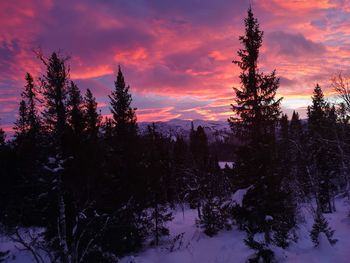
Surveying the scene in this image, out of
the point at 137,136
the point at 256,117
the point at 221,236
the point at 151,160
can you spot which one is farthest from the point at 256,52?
the point at 221,236

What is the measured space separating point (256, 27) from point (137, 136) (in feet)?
43.6

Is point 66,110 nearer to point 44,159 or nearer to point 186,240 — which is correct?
point 44,159

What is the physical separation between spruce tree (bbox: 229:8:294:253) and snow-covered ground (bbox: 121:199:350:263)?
2858 mm

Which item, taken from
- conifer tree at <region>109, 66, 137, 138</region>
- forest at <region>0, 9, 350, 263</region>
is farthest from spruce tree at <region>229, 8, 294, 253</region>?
conifer tree at <region>109, 66, 137, 138</region>

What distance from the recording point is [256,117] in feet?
74.5

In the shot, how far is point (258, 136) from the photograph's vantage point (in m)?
22.8

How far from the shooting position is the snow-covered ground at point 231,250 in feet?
56.9

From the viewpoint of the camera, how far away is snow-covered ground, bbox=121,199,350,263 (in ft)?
56.9

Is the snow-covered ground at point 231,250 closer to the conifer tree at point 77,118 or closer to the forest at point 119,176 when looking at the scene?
the forest at point 119,176

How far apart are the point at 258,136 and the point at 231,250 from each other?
915cm

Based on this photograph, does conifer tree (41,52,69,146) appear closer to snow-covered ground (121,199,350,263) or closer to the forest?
the forest

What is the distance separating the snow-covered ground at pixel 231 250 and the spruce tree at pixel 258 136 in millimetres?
2858

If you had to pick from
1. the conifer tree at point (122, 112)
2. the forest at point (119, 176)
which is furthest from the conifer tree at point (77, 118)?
the conifer tree at point (122, 112)

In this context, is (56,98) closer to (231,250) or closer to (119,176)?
(119,176)
